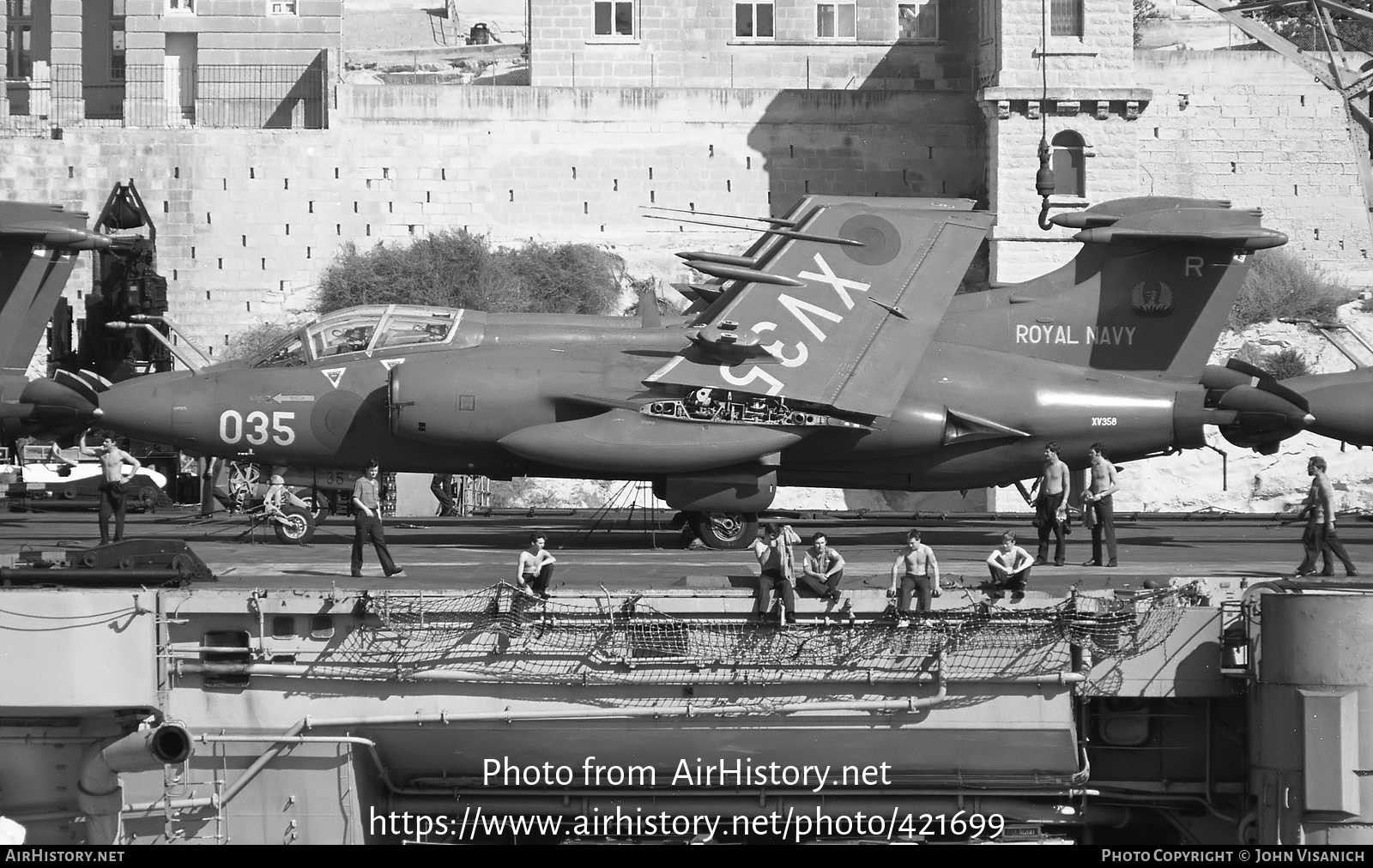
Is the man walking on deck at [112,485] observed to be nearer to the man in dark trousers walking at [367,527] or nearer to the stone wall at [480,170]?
the man in dark trousers walking at [367,527]

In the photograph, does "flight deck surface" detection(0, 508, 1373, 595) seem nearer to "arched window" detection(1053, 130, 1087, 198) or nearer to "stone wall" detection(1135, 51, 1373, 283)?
"arched window" detection(1053, 130, 1087, 198)

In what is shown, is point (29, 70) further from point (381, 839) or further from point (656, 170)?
point (381, 839)

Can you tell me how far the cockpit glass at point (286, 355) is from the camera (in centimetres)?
2508

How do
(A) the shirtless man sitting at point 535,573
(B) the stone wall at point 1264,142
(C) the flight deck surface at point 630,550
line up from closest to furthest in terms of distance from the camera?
(A) the shirtless man sitting at point 535,573 < (C) the flight deck surface at point 630,550 < (B) the stone wall at point 1264,142

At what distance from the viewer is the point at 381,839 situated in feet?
58.9

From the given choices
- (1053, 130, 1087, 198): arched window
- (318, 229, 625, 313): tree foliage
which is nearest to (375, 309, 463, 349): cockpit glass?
(318, 229, 625, 313): tree foliage

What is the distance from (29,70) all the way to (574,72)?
28173mm

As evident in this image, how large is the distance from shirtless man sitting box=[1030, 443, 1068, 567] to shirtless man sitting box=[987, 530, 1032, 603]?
4456 mm

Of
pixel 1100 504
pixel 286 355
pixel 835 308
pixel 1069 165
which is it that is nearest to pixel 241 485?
pixel 286 355

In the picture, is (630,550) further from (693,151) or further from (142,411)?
(693,151)

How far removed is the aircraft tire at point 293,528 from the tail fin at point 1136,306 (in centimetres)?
1037

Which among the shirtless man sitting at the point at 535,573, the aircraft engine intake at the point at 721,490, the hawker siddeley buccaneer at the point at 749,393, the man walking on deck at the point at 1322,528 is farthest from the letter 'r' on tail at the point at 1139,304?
the shirtless man sitting at the point at 535,573

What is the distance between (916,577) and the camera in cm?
1769

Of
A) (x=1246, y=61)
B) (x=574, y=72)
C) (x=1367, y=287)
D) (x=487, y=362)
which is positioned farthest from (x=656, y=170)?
(x=487, y=362)
